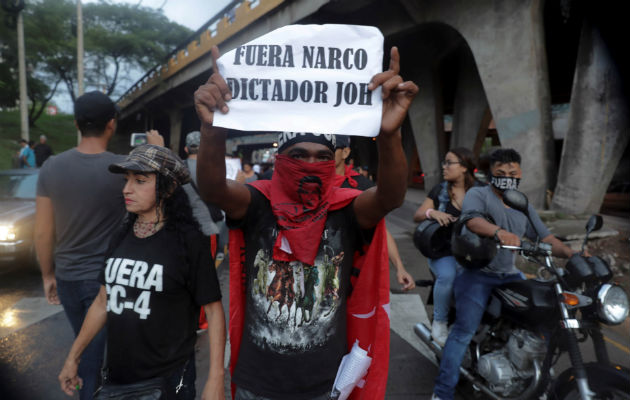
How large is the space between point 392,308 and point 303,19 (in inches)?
443

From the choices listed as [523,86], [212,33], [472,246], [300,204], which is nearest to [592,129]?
[523,86]

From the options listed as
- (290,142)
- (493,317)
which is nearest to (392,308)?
(493,317)

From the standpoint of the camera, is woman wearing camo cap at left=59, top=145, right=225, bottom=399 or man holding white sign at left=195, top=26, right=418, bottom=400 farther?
woman wearing camo cap at left=59, top=145, right=225, bottom=399

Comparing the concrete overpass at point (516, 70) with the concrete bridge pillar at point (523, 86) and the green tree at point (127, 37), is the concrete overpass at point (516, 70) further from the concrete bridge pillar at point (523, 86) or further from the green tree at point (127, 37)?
the green tree at point (127, 37)

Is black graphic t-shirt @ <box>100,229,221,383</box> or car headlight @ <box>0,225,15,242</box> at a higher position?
black graphic t-shirt @ <box>100,229,221,383</box>

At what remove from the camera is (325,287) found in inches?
67.4

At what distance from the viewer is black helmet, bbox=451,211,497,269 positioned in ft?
8.54

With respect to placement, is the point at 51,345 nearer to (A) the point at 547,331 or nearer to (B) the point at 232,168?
(B) the point at 232,168

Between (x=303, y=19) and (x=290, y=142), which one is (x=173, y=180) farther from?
(x=303, y=19)

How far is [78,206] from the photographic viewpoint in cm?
241

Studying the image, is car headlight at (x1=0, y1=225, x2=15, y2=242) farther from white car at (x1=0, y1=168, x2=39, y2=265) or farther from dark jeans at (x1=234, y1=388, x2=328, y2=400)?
dark jeans at (x1=234, y1=388, x2=328, y2=400)

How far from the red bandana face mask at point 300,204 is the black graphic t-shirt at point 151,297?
500 mm

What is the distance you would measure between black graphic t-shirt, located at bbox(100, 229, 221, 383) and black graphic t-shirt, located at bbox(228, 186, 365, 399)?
0.32 metres

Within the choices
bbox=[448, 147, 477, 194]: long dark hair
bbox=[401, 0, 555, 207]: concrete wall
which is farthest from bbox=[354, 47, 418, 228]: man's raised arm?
bbox=[401, 0, 555, 207]: concrete wall
